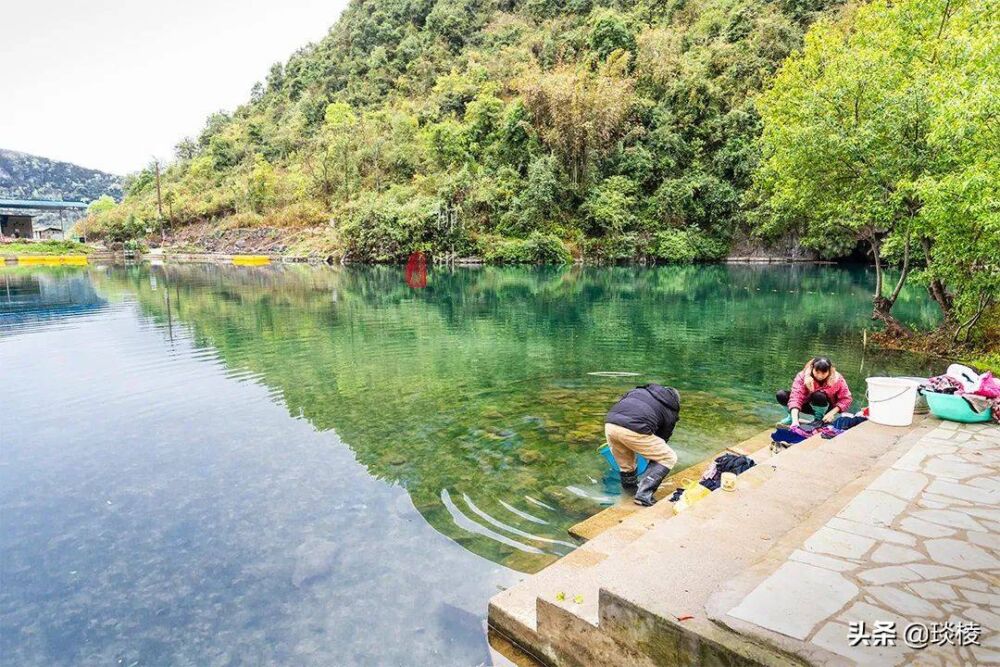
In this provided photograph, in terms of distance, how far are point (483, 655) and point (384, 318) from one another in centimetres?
1641

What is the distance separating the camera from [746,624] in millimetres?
2615

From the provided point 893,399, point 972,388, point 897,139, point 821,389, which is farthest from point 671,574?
point 897,139

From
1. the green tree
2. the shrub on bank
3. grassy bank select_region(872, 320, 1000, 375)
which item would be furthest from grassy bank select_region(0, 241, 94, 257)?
grassy bank select_region(872, 320, 1000, 375)

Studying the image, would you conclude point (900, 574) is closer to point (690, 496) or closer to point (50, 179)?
point (690, 496)

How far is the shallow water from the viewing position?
4289mm

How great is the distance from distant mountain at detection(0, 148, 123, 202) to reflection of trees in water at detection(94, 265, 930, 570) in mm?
139916

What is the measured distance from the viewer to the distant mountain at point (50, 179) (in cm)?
13288

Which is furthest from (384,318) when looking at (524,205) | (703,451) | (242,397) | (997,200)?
(524,205)

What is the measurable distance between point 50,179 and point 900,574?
181 metres

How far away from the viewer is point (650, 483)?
18.7ft

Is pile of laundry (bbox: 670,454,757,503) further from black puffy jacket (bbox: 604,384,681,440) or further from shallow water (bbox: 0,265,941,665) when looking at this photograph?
shallow water (bbox: 0,265,941,665)

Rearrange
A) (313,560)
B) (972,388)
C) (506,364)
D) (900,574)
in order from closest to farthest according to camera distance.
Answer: (900,574), (313,560), (972,388), (506,364)

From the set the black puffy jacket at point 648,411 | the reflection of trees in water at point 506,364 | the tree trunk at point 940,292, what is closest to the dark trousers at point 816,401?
the reflection of trees in water at point 506,364

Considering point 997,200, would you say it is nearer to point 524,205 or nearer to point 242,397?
point 242,397
